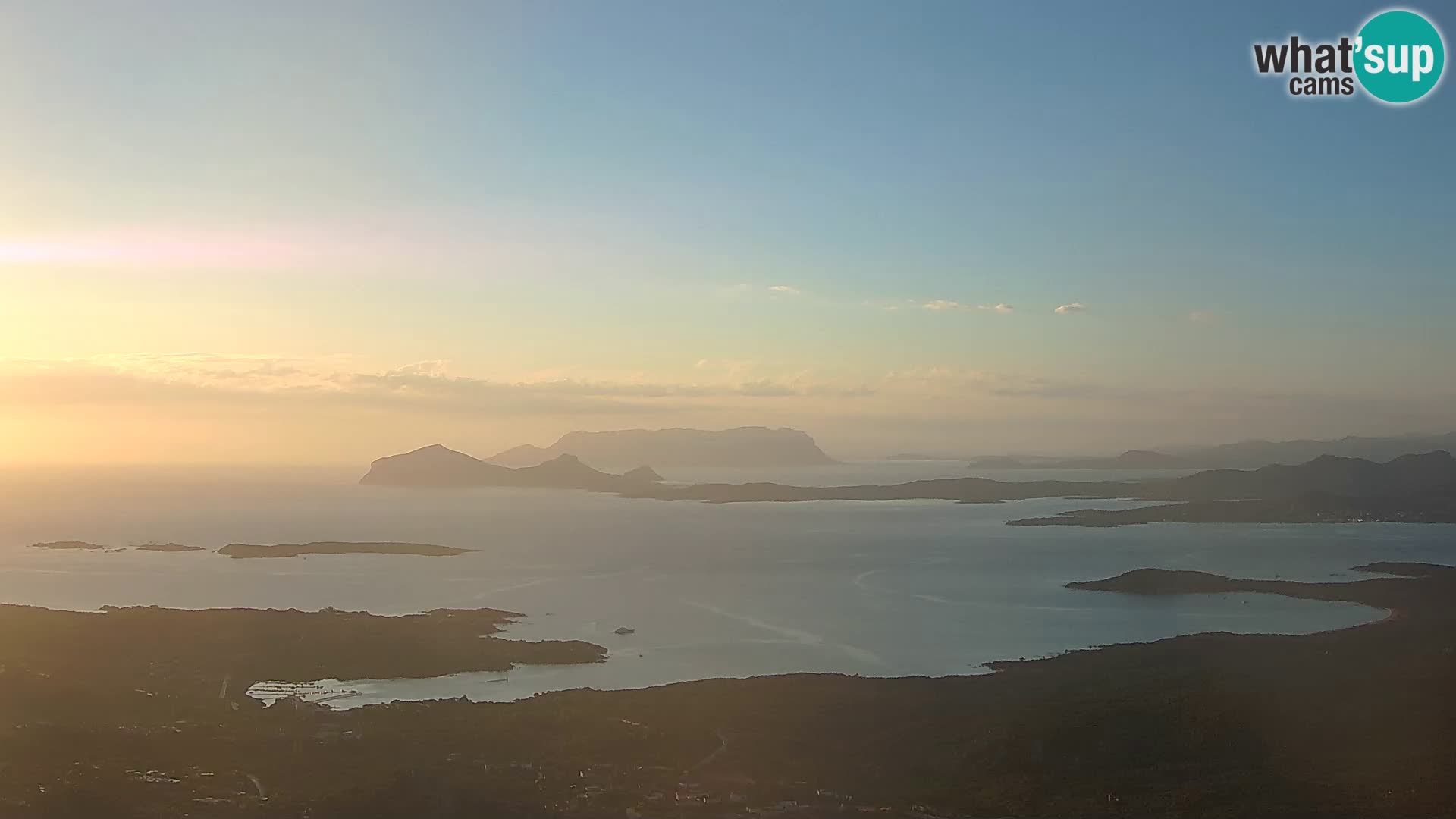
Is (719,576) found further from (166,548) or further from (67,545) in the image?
(67,545)

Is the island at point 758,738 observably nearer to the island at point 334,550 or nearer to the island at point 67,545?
the island at point 334,550

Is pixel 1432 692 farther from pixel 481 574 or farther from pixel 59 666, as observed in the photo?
pixel 481 574

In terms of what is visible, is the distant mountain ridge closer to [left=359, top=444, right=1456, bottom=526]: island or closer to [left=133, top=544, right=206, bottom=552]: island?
[left=359, top=444, right=1456, bottom=526]: island

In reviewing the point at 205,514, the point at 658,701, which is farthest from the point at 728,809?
the point at 205,514

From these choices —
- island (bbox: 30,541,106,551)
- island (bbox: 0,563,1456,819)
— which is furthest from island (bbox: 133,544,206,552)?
island (bbox: 0,563,1456,819)

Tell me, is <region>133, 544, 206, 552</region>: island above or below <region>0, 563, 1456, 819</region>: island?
below

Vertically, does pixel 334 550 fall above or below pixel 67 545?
above

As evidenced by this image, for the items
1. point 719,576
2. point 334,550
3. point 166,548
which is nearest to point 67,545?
point 166,548
